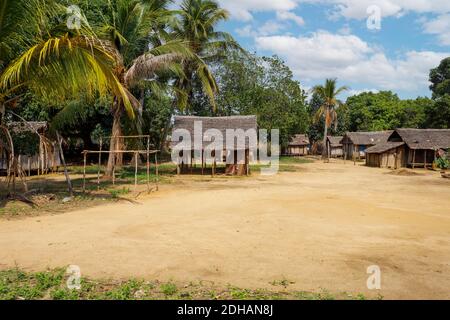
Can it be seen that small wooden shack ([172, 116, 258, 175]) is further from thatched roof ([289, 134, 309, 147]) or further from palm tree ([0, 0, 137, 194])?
thatched roof ([289, 134, 309, 147])

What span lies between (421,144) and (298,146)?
25514 mm

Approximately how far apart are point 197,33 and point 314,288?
1018 inches

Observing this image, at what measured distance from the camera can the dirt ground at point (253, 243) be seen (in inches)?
225

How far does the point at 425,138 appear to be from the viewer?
3234 centimetres

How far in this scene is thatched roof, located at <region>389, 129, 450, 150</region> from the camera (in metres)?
31.5

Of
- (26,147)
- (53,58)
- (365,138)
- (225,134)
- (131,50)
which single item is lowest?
(26,147)

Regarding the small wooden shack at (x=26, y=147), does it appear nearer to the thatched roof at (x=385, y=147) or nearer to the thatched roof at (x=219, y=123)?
the thatched roof at (x=219, y=123)

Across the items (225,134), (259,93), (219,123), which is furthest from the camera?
(259,93)

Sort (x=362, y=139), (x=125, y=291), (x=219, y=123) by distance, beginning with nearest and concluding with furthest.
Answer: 1. (x=125, y=291)
2. (x=219, y=123)
3. (x=362, y=139)

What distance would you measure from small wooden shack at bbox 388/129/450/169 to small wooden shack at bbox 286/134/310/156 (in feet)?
74.3

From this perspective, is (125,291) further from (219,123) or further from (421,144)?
(421,144)

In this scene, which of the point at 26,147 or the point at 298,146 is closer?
the point at 26,147

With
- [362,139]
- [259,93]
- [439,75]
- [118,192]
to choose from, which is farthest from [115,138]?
[439,75]

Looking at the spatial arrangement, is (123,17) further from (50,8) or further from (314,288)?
(314,288)
